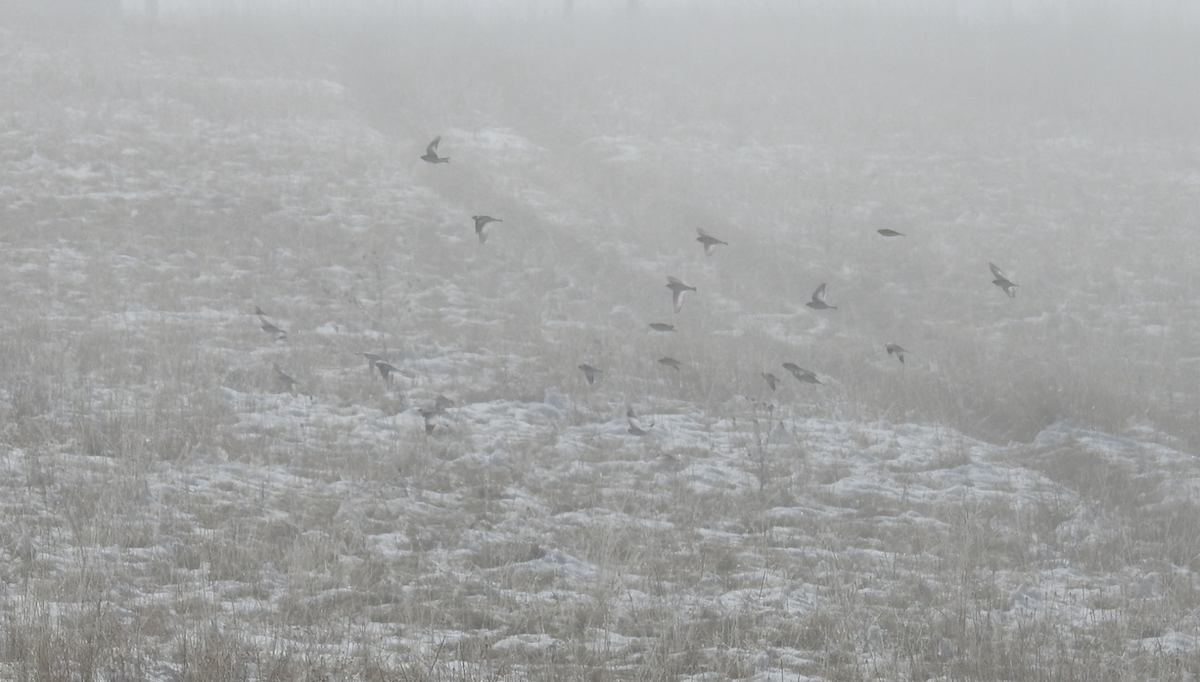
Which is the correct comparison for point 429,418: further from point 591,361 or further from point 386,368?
point 591,361

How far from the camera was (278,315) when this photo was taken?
39.4ft

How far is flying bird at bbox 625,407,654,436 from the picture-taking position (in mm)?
8859

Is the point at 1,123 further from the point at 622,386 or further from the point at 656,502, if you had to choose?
the point at 656,502

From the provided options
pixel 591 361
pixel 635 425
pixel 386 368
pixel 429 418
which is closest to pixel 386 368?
pixel 386 368

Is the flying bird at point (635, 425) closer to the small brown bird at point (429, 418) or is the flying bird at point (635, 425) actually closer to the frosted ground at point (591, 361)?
the frosted ground at point (591, 361)

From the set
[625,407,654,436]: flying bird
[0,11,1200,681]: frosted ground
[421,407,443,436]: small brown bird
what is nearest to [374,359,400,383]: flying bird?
[0,11,1200,681]: frosted ground

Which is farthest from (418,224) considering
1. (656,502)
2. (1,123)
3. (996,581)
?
(996,581)

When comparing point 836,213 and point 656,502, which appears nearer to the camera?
point 656,502

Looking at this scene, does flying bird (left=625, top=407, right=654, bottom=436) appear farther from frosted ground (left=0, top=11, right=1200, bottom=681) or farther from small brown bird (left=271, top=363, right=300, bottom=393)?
small brown bird (left=271, top=363, right=300, bottom=393)

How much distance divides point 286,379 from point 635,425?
3029 mm

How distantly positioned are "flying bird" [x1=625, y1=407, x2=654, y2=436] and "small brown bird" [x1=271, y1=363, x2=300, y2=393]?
294 cm

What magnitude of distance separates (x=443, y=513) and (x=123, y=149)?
40.9 feet

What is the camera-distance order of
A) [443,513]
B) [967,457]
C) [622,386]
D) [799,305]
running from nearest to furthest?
[443,513] → [967,457] → [622,386] → [799,305]

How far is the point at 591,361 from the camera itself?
1113 centimetres
